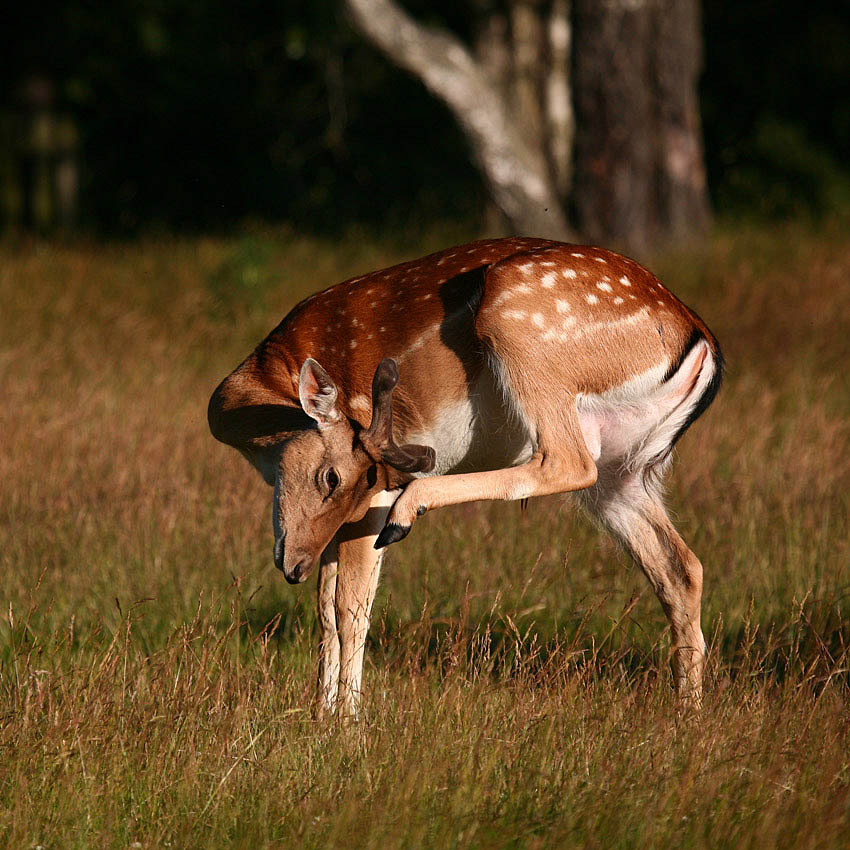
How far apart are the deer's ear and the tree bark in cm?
706

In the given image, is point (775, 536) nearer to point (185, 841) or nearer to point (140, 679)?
point (140, 679)

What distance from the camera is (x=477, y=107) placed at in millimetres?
11133

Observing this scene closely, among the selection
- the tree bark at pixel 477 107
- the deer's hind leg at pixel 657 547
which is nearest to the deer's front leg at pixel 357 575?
the deer's hind leg at pixel 657 547

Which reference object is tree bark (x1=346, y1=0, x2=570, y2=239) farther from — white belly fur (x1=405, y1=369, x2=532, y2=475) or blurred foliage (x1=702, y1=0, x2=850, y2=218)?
white belly fur (x1=405, y1=369, x2=532, y2=475)

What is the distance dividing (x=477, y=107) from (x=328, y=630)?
7359mm

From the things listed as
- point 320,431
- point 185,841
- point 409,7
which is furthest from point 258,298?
point 409,7

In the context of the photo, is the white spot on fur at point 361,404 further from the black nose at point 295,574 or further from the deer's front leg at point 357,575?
the black nose at point 295,574

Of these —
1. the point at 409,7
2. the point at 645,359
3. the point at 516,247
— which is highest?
the point at 409,7

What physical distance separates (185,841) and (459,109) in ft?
28.8

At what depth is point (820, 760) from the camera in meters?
3.37

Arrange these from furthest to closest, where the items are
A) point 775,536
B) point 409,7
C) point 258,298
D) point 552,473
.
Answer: point 409,7, point 258,298, point 775,536, point 552,473

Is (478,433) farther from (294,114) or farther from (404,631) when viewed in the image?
(294,114)

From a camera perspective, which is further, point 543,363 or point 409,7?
point 409,7

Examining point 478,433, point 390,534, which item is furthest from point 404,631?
point 390,534
